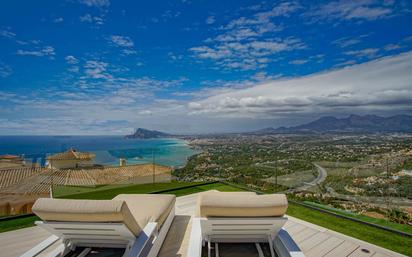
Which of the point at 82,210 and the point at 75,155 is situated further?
the point at 75,155

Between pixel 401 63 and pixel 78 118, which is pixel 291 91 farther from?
pixel 78 118

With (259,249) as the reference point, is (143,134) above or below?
above

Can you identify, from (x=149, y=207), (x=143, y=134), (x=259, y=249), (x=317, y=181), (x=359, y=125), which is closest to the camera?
(x=259, y=249)

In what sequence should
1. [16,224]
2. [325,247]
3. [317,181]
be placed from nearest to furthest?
[325,247]
[16,224]
[317,181]

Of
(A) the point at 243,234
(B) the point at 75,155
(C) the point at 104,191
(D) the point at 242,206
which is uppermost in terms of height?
(D) the point at 242,206

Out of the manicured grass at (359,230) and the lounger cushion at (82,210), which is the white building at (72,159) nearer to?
the lounger cushion at (82,210)

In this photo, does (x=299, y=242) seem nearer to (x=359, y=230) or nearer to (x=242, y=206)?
(x=359, y=230)

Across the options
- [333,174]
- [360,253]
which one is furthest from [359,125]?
[360,253]
